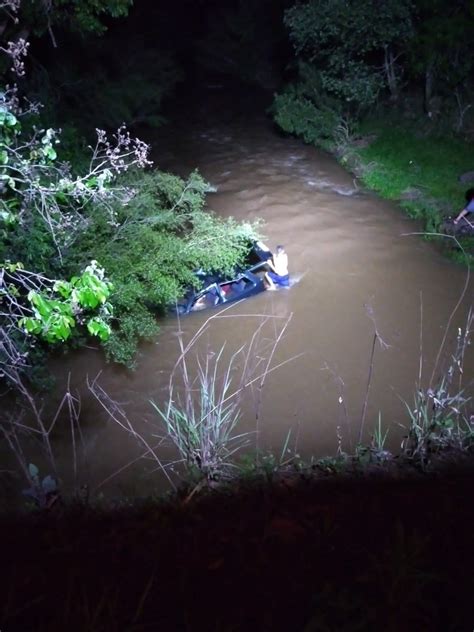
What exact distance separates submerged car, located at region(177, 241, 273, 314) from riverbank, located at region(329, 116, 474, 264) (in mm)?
3278

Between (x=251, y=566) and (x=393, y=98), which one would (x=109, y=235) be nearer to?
(x=251, y=566)

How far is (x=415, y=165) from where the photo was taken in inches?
455

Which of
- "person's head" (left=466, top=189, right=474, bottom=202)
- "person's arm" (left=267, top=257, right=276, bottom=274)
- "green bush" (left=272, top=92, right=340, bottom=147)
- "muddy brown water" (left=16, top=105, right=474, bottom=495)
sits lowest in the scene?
"muddy brown water" (left=16, top=105, right=474, bottom=495)

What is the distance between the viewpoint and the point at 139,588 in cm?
213

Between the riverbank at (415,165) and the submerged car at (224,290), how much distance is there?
3278 millimetres

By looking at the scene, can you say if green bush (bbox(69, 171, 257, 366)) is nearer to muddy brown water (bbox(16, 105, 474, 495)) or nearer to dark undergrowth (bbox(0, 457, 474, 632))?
muddy brown water (bbox(16, 105, 474, 495))

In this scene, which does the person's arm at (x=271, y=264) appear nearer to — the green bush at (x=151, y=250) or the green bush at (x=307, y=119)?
the green bush at (x=151, y=250)

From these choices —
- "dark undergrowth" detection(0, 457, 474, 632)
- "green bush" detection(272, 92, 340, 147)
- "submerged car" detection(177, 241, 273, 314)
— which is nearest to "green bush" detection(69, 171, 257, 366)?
"submerged car" detection(177, 241, 273, 314)

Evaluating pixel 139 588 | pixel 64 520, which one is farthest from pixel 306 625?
pixel 64 520

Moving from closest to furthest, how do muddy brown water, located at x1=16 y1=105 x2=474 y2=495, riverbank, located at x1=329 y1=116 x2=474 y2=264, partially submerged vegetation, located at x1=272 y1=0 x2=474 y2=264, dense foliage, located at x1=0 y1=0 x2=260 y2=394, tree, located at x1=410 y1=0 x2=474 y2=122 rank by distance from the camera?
dense foliage, located at x1=0 y1=0 x2=260 y2=394
muddy brown water, located at x1=16 y1=105 x2=474 y2=495
riverbank, located at x1=329 y1=116 x2=474 y2=264
tree, located at x1=410 y1=0 x2=474 y2=122
partially submerged vegetation, located at x1=272 y1=0 x2=474 y2=264

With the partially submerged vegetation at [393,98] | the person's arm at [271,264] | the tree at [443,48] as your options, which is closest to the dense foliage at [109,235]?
the person's arm at [271,264]

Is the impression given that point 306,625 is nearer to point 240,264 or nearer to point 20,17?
point 240,264

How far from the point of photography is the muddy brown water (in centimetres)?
577

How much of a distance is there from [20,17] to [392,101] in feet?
32.0
